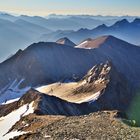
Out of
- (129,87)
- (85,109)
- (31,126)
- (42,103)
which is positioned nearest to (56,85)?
(129,87)

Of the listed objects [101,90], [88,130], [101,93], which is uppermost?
[88,130]

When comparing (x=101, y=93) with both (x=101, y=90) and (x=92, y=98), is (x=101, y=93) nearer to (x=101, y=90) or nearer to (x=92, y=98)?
(x=101, y=90)

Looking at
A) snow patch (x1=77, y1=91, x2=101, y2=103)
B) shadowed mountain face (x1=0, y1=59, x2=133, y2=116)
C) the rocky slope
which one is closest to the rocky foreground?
shadowed mountain face (x1=0, y1=59, x2=133, y2=116)

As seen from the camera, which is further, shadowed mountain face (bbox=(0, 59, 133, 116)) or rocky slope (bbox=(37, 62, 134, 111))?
rocky slope (bbox=(37, 62, 134, 111))

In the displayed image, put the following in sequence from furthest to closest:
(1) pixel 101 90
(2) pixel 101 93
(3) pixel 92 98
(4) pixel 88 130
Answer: (1) pixel 101 90 → (2) pixel 101 93 → (3) pixel 92 98 → (4) pixel 88 130

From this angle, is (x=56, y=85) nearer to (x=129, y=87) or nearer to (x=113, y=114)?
(x=129, y=87)

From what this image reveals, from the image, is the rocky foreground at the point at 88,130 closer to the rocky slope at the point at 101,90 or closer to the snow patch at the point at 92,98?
the rocky slope at the point at 101,90

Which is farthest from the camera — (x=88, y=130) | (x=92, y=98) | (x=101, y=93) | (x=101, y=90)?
(x=101, y=90)

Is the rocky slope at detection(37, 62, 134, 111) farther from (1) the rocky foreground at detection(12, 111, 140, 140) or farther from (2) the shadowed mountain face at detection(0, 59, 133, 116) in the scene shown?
(1) the rocky foreground at detection(12, 111, 140, 140)

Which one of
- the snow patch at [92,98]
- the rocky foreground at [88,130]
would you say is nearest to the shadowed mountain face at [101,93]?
the snow patch at [92,98]

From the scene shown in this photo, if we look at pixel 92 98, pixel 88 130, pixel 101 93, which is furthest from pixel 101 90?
pixel 88 130

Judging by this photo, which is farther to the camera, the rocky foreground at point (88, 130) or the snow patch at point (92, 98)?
the snow patch at point (92, 98)
